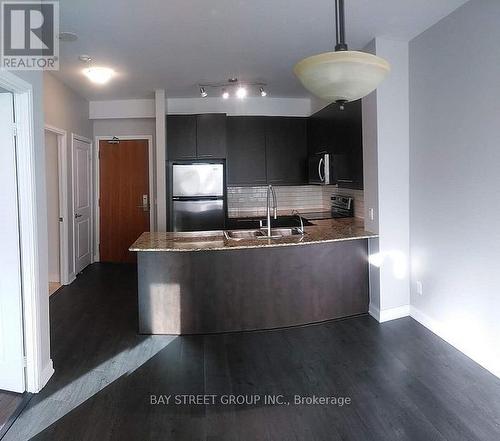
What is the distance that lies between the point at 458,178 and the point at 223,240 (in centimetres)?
198

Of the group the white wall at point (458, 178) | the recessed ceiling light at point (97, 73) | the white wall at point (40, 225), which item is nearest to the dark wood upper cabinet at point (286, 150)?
the white wall at point (458, 178)

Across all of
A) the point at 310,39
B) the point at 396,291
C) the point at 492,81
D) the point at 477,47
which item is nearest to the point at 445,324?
the point at 396,291

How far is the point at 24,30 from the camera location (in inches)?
92.7

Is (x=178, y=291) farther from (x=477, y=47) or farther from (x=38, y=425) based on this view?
(x=477, y=47)

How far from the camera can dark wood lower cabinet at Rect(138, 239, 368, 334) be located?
3.18m

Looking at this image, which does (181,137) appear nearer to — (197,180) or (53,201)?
(197,180)

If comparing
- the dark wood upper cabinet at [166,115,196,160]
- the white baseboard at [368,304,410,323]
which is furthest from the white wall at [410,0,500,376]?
the dark wood upper cabinet at [166,115,196,160]

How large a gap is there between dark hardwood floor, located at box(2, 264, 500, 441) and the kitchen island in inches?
5.3

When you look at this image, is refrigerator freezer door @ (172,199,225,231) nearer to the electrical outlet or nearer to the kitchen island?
the kitchen island

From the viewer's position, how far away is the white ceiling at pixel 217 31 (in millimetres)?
2688

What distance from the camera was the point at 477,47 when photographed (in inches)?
102

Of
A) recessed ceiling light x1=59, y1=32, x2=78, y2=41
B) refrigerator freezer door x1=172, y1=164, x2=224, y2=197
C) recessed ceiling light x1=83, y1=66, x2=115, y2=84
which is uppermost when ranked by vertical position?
recessed ceiling light x1=59, y1=32, x2=78, y2=41

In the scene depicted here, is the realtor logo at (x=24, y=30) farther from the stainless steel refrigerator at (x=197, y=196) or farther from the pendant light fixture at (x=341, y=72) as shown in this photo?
the stainless steel refrigerator at (x=197, y=196)

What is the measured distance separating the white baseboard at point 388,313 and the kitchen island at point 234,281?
1.72ft
